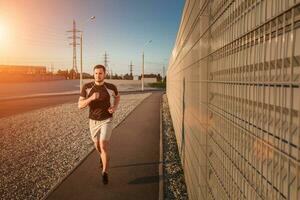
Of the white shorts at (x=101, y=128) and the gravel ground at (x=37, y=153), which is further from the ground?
the white shorts at (x=101, y=128)

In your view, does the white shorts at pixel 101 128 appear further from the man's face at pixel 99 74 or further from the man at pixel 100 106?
the man's face at pixel 99 74

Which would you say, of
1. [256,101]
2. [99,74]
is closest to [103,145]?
[99,74]

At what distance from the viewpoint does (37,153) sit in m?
9.81

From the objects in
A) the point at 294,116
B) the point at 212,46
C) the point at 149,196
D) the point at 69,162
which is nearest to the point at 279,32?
the point at 294,116

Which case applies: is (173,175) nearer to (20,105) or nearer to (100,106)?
(100,106)

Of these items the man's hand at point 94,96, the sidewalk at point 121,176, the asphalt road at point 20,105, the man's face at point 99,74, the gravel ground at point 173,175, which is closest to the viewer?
the sidewalk at point 121,176

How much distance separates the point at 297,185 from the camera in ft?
4.14

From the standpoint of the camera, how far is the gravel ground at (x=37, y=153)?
6805 millimetres

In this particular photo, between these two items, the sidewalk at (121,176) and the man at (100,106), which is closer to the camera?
the sidewalk at (121,176)

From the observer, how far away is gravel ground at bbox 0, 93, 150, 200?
6.80 metres

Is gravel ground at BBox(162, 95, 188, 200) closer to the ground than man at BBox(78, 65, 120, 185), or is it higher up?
closer to the ground

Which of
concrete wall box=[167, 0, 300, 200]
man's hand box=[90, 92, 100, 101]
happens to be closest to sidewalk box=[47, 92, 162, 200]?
man's hand box=[90, 92, 100, 101]

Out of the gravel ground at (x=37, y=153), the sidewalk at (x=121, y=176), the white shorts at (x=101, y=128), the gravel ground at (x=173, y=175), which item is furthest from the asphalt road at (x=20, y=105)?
the white shorts at (x=101, y=128)

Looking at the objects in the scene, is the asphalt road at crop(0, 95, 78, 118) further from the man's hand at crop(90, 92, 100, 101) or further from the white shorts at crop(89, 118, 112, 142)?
the man's hand at crop(90, 92, 100, 101)
